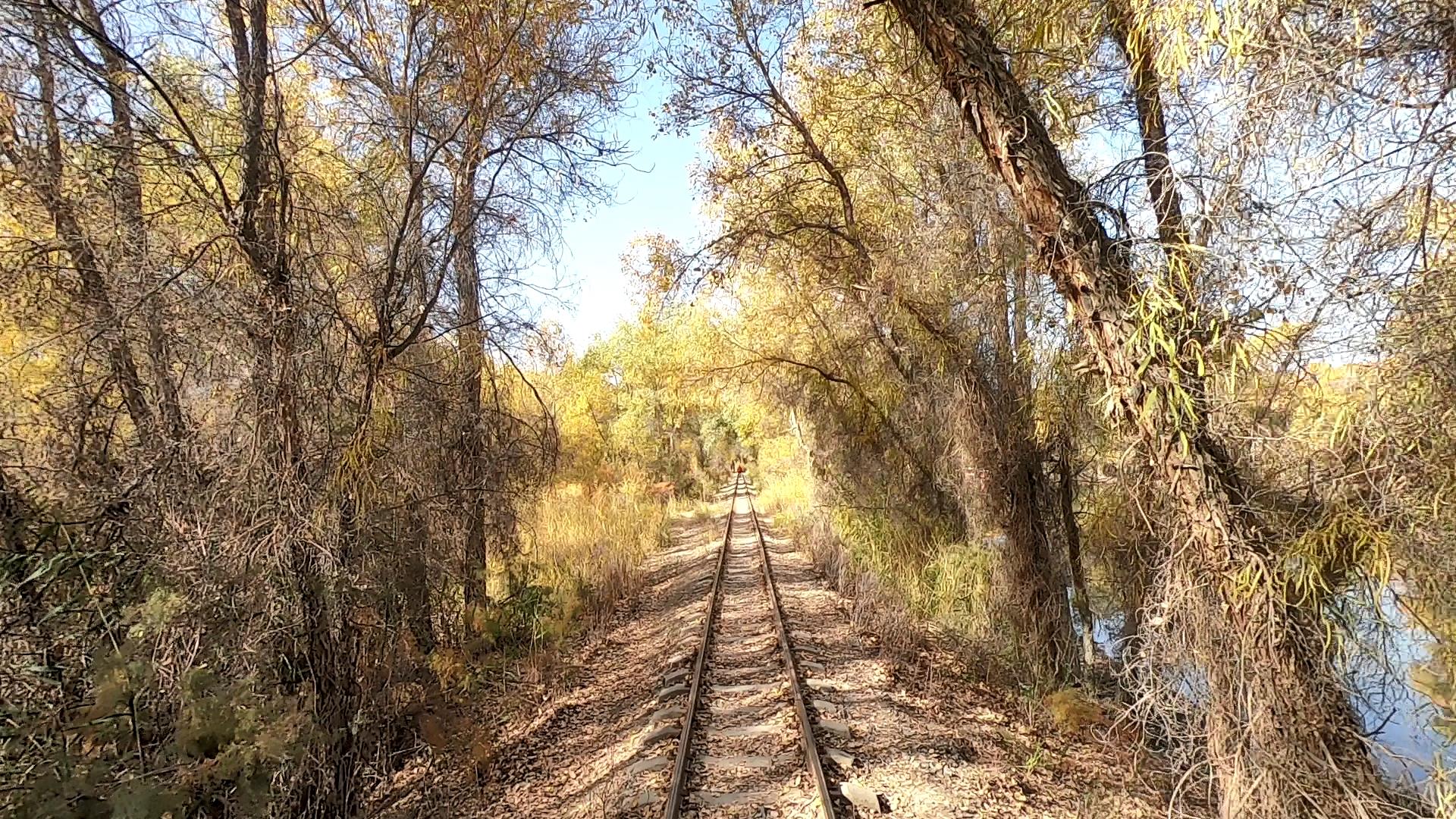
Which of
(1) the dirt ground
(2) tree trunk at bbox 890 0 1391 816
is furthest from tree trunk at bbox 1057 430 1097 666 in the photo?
(2) tree trunk at bbox 890 0 1391 816

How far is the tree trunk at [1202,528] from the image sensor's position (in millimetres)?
3578

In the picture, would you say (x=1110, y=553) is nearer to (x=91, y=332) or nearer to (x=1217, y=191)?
(x=1217, y=191)

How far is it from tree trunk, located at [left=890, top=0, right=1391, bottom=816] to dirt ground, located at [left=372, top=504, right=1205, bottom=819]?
0.70 metres

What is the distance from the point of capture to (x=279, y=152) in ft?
16.2

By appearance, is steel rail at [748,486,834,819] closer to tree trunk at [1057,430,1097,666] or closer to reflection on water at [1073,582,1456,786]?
reflection on water at [1073,582,1456,786]

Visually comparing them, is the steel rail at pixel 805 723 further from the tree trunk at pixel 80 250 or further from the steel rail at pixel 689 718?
the tree trunk at pixel 80 250

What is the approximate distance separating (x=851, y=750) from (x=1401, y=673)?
144 inches

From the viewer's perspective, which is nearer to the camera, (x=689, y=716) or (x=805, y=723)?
(x=805, y=723)

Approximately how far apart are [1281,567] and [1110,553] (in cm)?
490

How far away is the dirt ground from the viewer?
5262 mm

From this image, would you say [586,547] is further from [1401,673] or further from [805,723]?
[1401,673]

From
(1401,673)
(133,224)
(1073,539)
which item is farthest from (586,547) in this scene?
(1401,673)

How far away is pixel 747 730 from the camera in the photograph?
259 inches

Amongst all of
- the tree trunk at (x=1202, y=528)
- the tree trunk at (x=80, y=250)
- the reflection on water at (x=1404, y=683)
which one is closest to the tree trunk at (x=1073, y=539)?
the reflection on water at (x=1404, y=683)
